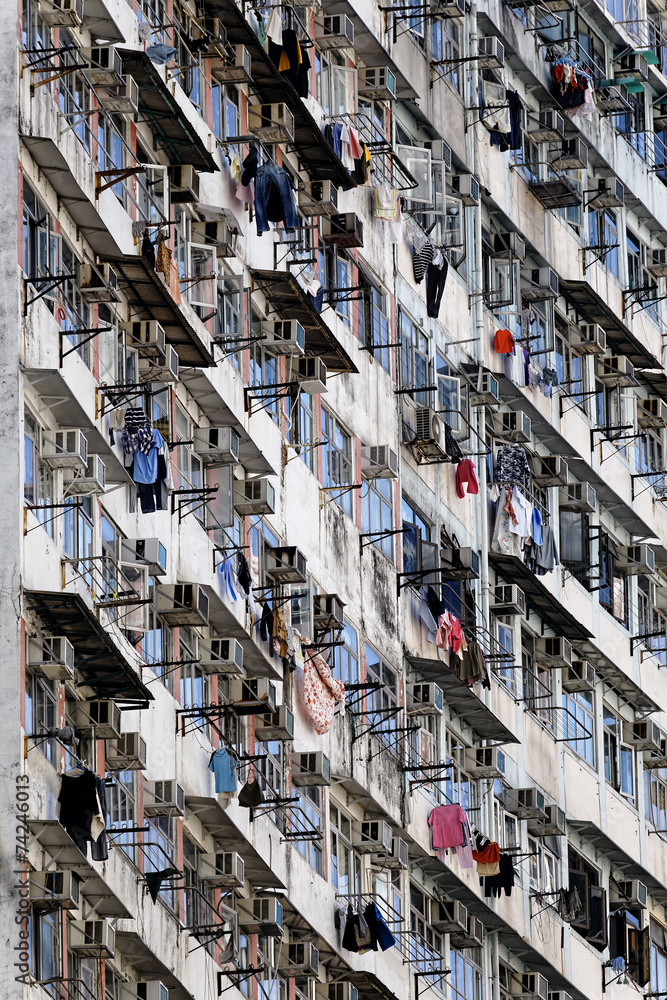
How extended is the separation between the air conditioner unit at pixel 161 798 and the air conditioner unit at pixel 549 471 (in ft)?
44.0

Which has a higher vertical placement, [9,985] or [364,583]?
[364,583]

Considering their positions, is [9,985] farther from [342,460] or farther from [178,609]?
[342,460]

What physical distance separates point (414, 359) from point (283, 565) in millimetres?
5954

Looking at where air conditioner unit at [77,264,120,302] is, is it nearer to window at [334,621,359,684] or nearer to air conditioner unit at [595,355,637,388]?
window at [334,621,359,684]

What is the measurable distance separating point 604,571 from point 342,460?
9203 mm

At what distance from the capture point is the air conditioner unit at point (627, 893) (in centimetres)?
4097

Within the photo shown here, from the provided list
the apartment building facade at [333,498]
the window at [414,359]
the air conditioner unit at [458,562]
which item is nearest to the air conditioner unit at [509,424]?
the apartment building facade at [333,498]

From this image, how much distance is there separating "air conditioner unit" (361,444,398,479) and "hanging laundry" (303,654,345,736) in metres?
3.11

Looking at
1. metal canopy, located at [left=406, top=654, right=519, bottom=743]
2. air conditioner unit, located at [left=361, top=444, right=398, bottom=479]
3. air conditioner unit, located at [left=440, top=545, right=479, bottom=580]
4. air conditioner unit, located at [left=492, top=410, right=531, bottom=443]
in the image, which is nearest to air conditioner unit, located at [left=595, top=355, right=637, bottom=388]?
air conditioner unit, located at [left=492, top=410, right=531, bottom=443]

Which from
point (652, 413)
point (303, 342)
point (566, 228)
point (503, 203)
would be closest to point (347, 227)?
point (303, 342)

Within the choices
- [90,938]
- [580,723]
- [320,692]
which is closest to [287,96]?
[320,692]

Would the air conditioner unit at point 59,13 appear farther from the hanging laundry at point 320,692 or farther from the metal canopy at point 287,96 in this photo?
the hanging laundry at point 320,692

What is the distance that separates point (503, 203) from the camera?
39.7 m

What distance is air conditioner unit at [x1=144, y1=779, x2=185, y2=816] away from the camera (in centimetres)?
2784
